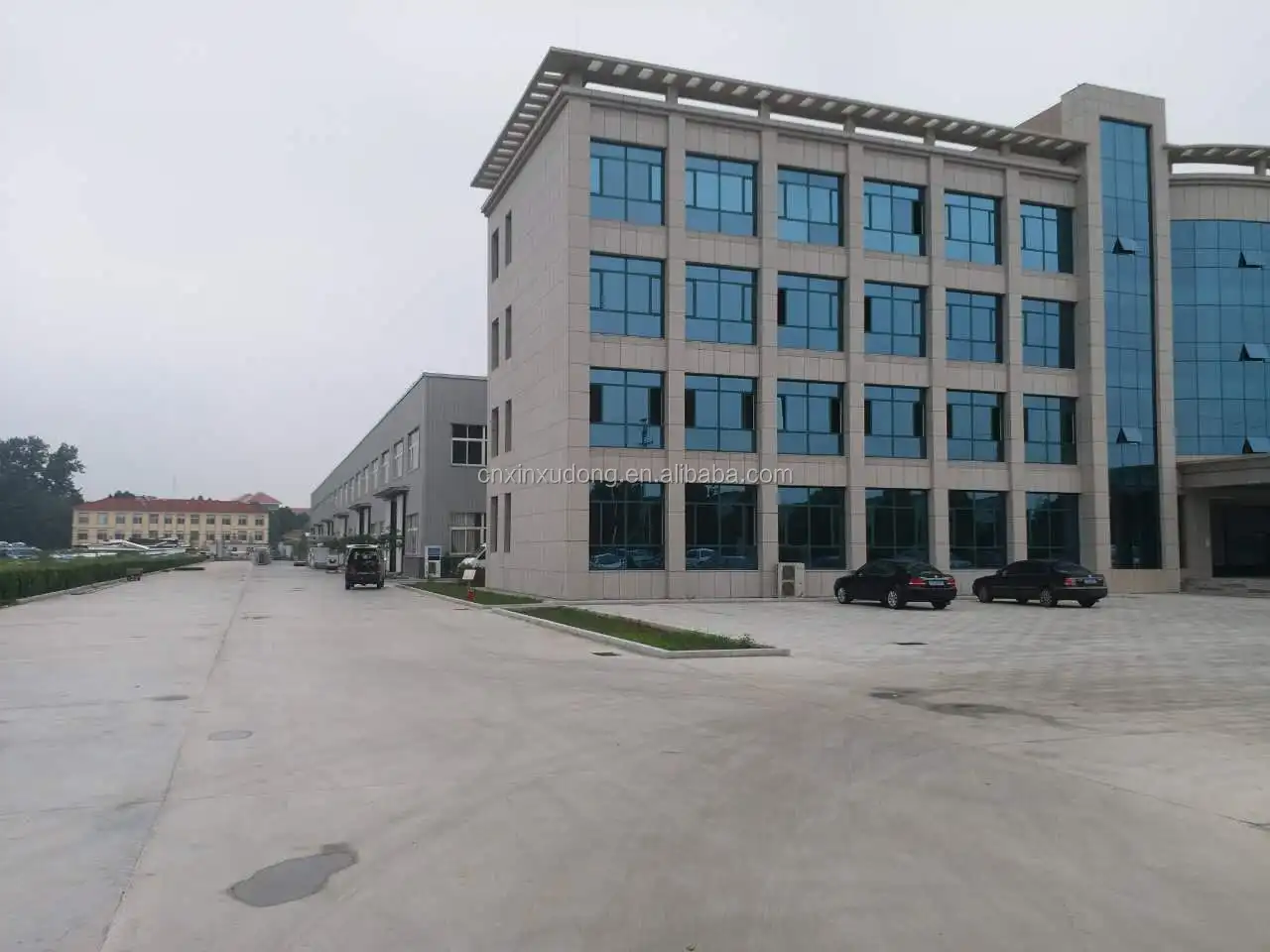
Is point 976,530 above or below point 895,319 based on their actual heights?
below

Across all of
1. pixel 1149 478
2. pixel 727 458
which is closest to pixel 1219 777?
pixel 727 458

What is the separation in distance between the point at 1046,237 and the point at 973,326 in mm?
5611

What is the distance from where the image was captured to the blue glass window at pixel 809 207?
117 feet

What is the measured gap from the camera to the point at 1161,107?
135 feet

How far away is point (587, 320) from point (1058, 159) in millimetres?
23092

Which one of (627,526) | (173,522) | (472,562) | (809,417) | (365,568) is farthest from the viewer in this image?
(173,522)

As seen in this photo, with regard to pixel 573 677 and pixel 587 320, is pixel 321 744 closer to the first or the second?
pixel 573 677

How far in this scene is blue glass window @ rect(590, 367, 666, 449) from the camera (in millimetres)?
32812

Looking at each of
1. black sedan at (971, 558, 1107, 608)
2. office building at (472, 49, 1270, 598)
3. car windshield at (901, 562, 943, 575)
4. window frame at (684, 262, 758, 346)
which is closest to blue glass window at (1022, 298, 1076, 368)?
office building at (472, 49, 1270, 598)

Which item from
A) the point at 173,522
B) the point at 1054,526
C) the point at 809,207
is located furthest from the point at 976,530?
the point at 173,522

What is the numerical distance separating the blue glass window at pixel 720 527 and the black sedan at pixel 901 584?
466 cm

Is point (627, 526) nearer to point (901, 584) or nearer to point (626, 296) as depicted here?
point (626, 296)

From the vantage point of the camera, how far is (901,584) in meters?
28.6

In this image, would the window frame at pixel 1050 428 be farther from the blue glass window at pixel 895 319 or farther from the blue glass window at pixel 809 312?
the blue glass window at pixel 809 312
